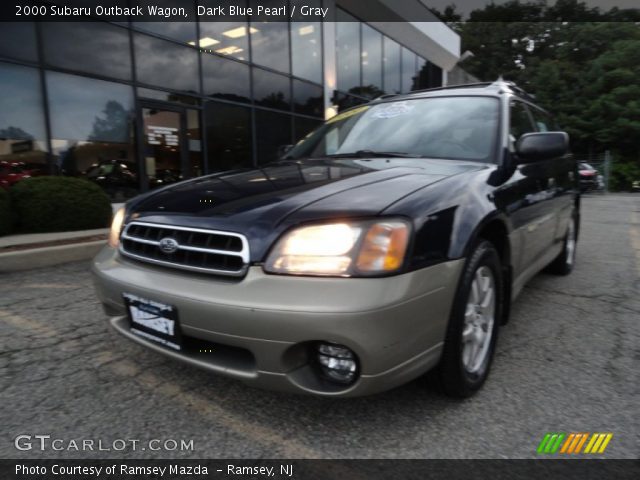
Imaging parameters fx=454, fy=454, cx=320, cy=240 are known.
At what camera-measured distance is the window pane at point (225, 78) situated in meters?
9.98

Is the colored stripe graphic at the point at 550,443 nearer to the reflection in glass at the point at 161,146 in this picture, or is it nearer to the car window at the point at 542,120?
the car window at the point at 542,120

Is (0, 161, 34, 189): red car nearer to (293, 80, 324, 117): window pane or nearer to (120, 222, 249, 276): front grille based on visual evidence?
(120, 222, 249, 276): front grille

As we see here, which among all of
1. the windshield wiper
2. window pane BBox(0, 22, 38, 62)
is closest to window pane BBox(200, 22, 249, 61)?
window pane BBox(0, 22, 38, 62)

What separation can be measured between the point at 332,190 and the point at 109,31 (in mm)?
8076

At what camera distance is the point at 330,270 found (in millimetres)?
1616

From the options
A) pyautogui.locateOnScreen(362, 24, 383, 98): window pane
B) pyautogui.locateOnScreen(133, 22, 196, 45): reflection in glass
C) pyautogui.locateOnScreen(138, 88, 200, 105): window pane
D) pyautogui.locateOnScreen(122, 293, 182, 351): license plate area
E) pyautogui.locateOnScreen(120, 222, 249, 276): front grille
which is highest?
pyautogui.locateOnScreen(362, 24, 383, 98): window pane

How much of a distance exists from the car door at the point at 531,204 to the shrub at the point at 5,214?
5433 mm

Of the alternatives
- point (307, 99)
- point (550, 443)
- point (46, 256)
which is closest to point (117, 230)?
point (550, 443)

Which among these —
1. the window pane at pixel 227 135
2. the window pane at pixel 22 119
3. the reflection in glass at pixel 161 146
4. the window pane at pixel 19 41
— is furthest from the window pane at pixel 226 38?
the window pane at pixel 22 119

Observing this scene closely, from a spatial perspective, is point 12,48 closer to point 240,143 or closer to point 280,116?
point 240,143

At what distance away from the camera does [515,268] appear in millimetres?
2617

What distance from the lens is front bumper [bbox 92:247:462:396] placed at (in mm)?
1550

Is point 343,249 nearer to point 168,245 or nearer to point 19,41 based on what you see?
point 168,245

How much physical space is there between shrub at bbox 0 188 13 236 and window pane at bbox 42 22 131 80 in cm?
317
